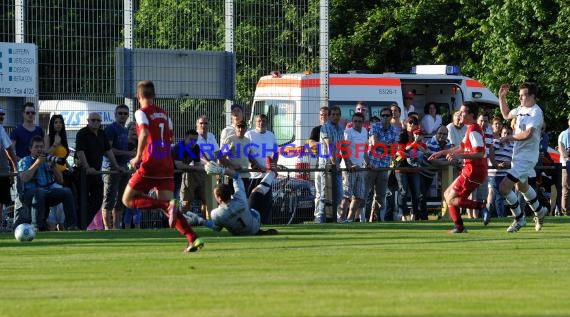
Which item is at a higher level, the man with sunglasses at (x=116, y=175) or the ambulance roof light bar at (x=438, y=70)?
the ambulance roof light bar at (x=438, y=70)

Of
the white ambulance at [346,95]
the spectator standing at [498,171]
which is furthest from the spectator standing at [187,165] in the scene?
the spectator standing at [498,171]

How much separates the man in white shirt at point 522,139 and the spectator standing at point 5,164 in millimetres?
7537

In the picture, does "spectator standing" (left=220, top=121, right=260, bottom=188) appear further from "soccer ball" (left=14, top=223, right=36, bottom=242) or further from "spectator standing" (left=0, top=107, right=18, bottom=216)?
"soccer ball" (left=14, top=223, right=36, bottom=242)

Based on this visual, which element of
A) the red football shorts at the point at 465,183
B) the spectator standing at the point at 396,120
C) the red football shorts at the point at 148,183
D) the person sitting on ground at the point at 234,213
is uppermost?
the spectator standing at the point at 396,120

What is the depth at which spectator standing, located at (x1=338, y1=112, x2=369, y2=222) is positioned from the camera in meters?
24.7

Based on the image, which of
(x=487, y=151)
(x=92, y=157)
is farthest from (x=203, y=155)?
(x=487, y=151)

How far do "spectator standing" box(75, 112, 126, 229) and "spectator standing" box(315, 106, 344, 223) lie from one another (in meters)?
3.72

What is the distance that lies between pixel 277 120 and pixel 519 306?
16.8 meters

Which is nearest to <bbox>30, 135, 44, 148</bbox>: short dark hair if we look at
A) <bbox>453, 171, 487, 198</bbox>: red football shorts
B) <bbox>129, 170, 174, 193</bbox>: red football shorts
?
<bbox>129, 170, 174, 193</bbox>: red football shorts

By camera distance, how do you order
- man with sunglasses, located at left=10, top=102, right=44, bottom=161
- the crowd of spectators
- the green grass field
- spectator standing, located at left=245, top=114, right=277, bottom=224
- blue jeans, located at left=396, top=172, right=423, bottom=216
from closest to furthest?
the green grass field
the crowd of spectators
man with sunglasses, located at left=10, top=102, right=44, bottom=161
spectator standing, located at left=245, top=114, right=277, bottom=224
blue jeans, located at left=396, top=172, right=423, bottom=216

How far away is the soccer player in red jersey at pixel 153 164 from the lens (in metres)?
16.3

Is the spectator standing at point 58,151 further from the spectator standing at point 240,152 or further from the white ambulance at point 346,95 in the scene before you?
the white ambulance at point 346,95

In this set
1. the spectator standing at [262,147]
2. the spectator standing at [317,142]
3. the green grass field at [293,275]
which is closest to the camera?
the green grass field at [293,275]

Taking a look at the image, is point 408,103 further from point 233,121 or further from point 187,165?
point 187,165
